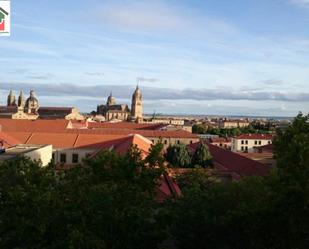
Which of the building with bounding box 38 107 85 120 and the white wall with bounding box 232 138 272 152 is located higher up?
the building with bounding box 38 107 85 120

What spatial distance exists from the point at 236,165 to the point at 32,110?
112869 mm

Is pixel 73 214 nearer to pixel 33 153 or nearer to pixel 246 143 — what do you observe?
pixel 33 153

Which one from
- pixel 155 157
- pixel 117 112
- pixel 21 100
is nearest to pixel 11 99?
pixel 21 100

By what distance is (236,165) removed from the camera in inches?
2084

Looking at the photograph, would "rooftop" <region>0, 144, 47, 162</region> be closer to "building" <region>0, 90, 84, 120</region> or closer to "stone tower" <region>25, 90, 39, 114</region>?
"building" <region>0, 90, 84, 120</region>

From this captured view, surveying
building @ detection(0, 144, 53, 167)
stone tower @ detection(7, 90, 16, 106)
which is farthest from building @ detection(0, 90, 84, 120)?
building @ detection(0, 144, 53, 167)

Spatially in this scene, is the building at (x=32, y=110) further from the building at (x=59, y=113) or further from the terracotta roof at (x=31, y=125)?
the terracotta roof at (x=31, y=125)

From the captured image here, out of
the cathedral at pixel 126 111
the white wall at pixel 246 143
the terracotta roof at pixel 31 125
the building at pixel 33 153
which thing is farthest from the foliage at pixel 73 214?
the cathedral at pixel 126 111

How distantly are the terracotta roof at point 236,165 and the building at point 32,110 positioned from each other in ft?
257

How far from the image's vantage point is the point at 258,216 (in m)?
16.5

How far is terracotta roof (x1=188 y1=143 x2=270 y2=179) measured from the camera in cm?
4659

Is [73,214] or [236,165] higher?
[73,214]

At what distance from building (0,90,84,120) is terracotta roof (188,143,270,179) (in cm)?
7830

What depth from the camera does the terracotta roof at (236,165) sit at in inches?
1834
